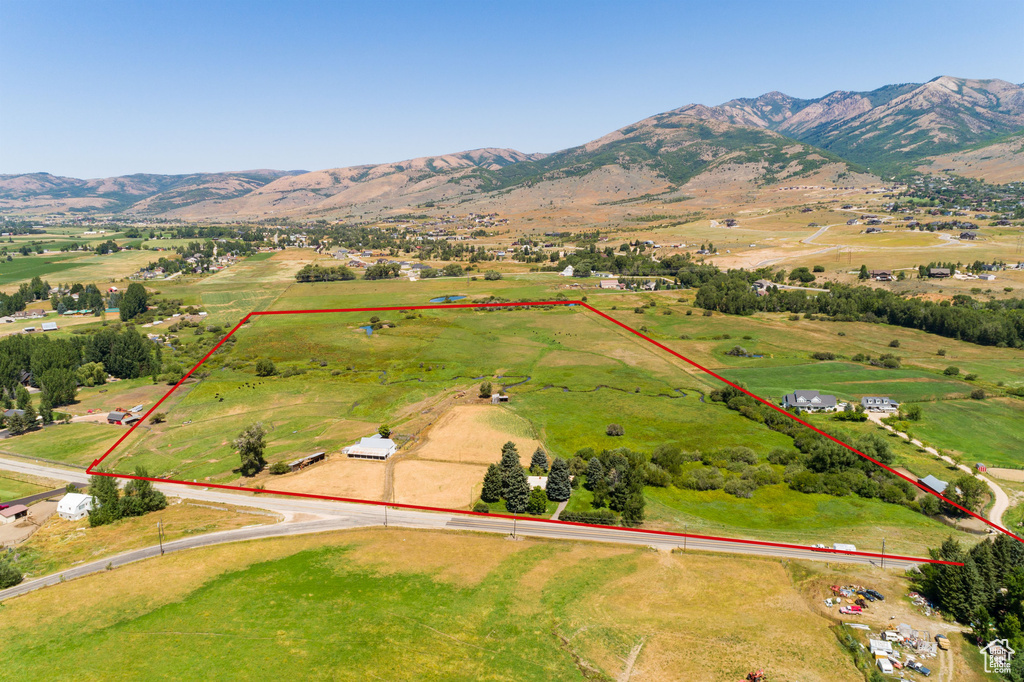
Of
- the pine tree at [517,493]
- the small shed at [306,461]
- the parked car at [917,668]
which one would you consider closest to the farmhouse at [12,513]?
the small shed at [306,461]

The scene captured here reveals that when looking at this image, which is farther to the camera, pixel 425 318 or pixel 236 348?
pixel 425 318

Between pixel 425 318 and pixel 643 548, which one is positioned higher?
pixel 425 318

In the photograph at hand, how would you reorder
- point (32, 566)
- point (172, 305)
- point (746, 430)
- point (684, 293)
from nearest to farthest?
point (32, 566) < point (746, 430) < point (172, 305) < point (684, 293)

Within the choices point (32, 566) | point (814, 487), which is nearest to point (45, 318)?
point (32, 566)

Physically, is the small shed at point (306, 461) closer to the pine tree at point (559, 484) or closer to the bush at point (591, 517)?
the pine tree at point (559, 484)

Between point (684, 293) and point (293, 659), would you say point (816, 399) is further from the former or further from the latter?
point (684, 293)

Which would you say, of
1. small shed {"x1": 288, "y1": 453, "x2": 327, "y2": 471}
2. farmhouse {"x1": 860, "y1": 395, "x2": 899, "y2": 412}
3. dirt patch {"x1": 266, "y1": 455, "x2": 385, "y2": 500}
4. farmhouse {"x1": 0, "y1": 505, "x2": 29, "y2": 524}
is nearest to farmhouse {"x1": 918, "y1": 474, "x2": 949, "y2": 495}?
farmhouse {"x1": 860, "y1": 395, "x2": 899, "y2": 412}

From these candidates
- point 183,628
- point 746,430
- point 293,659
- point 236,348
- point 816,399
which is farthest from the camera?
point 236,348
